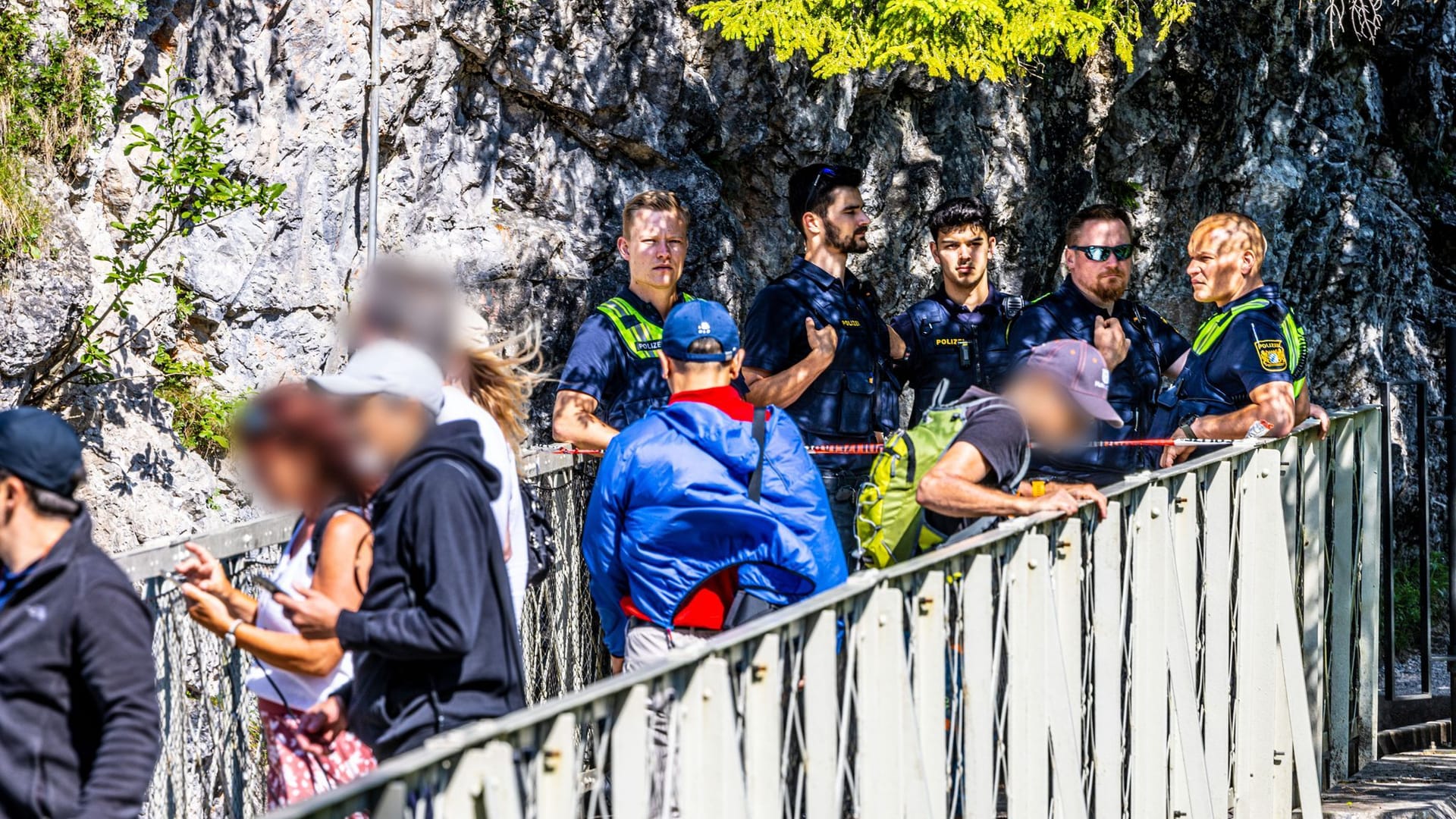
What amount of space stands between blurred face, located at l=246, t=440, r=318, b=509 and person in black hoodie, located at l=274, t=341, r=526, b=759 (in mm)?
126

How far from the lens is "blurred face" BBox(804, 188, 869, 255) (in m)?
6.08

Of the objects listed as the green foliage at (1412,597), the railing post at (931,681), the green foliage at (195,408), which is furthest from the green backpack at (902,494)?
the green foliage at (1412,597)

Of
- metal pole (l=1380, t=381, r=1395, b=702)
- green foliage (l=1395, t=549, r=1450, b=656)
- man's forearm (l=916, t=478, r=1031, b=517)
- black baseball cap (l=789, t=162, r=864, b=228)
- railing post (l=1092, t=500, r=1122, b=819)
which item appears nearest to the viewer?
man's forearm (l=916, t=478, r=1031, b=517)

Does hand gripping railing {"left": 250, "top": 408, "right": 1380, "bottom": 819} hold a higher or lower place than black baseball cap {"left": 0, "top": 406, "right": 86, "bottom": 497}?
lower

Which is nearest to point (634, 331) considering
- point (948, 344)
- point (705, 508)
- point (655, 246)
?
point (655, 246)

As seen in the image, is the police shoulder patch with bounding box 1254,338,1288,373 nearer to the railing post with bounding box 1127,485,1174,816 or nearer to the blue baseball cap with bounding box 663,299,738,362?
the railing post with bounding box 1127,485,1174,816

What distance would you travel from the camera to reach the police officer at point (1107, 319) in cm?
586

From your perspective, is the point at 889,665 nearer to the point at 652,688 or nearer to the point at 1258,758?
the point at 652,688

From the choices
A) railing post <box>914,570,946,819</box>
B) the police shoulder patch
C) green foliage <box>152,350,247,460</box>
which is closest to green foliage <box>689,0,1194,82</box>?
the police shoulder patch

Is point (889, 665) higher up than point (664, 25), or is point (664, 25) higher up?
point (664, 25)

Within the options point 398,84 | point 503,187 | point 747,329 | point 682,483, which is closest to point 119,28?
point 398,84

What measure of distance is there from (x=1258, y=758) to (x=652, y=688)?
3.58 metres

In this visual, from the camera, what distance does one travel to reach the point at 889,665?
3.42 m

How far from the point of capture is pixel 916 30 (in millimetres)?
7859
